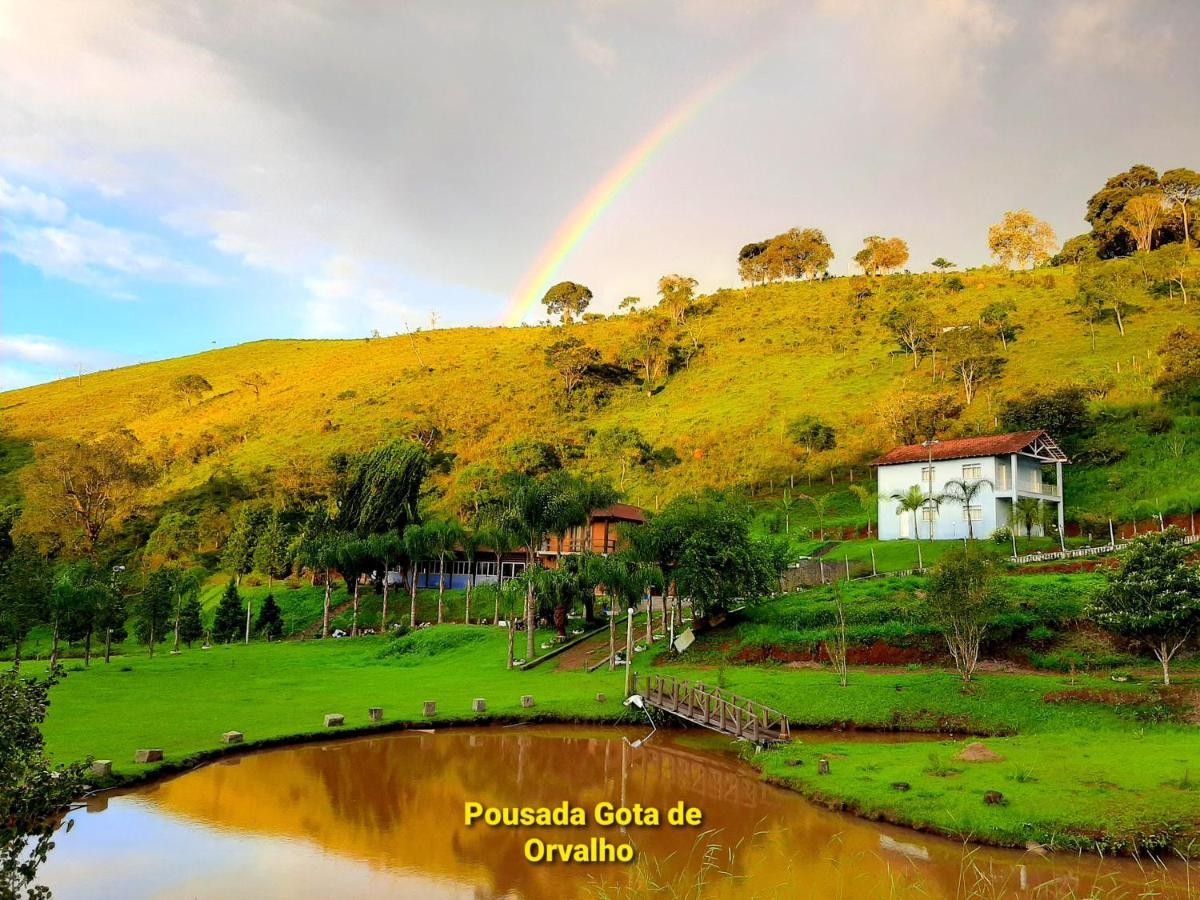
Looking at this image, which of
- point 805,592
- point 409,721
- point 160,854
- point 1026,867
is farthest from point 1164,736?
point 160,854

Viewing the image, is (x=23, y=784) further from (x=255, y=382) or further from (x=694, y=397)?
(x=255, y=382)

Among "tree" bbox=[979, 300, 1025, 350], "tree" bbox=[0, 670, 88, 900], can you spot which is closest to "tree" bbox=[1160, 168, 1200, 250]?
"tree" bbox=[979, 300, 1025, 350]

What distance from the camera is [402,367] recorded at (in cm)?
15675

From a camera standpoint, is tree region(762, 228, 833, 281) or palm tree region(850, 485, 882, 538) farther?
tree region(762, 228, 833, 281)

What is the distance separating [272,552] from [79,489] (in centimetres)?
3310

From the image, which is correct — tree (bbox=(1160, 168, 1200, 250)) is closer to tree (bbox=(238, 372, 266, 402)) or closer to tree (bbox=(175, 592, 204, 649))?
tree (bbox=(175, 592, 204, 649))

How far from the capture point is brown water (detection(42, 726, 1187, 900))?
17594mm

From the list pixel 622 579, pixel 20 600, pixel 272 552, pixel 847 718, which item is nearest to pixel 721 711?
pixel 847 718

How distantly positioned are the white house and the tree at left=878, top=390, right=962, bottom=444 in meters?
12.8

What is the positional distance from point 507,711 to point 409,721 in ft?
14.7

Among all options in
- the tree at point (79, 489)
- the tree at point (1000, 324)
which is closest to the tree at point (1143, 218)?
the tree at point (1000, 324)

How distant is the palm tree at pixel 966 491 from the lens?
62.6m

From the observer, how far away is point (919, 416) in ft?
276

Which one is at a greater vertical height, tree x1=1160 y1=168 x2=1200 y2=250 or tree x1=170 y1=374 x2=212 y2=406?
tree x1=1160 y1=168 x2=1200 y2=250
